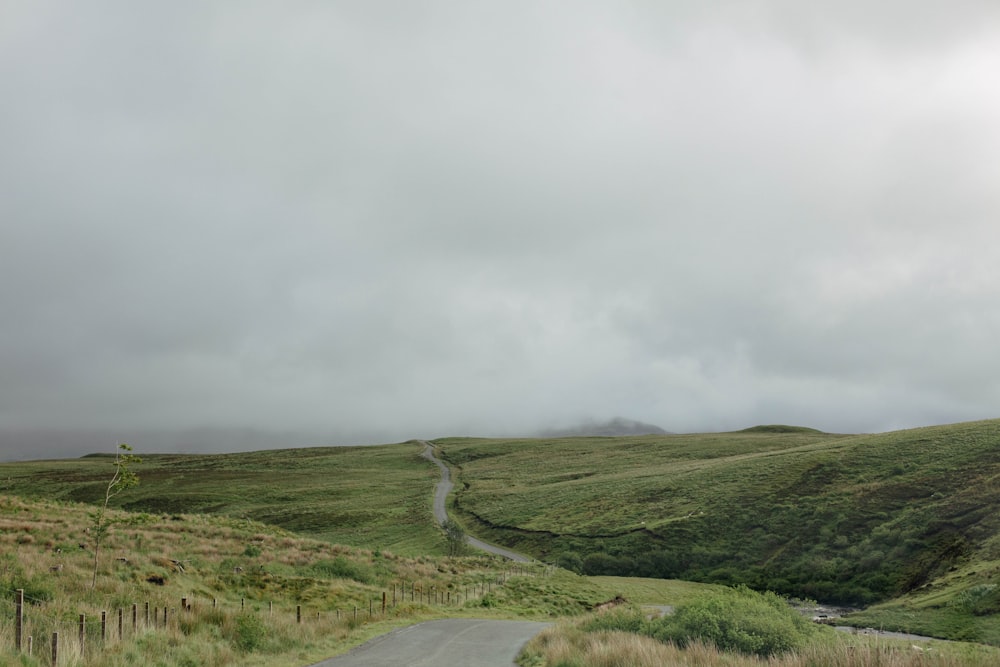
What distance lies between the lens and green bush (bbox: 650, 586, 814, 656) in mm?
14547

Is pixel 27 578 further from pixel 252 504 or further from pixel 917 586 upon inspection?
pixel 252 504

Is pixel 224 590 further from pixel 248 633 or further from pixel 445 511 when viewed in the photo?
pixel 445 511

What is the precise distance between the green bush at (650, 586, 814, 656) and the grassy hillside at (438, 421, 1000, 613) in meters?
18.8

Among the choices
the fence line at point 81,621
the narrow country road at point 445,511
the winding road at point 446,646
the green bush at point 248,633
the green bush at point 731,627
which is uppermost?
the fence line at point 81,621

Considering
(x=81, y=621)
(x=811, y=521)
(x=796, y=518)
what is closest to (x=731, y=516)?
(x=796, y=518)

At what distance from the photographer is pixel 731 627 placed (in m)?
15.5

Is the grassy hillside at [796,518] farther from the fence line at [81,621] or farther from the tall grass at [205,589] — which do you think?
the fence line at [81,621]

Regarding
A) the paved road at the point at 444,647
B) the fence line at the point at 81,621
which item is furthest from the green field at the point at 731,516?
the fence line at the point at 81,621

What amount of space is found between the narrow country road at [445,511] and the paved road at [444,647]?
119 feet

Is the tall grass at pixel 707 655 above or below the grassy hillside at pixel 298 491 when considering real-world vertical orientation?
above

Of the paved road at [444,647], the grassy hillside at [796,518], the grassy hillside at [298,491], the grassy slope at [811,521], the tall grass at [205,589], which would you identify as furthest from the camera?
the grassy hillside at [298,491]

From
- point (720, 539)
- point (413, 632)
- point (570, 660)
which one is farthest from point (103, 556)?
point (720, 539)

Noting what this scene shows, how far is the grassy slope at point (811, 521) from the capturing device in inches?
1598

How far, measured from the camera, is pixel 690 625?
1594 centimetres
